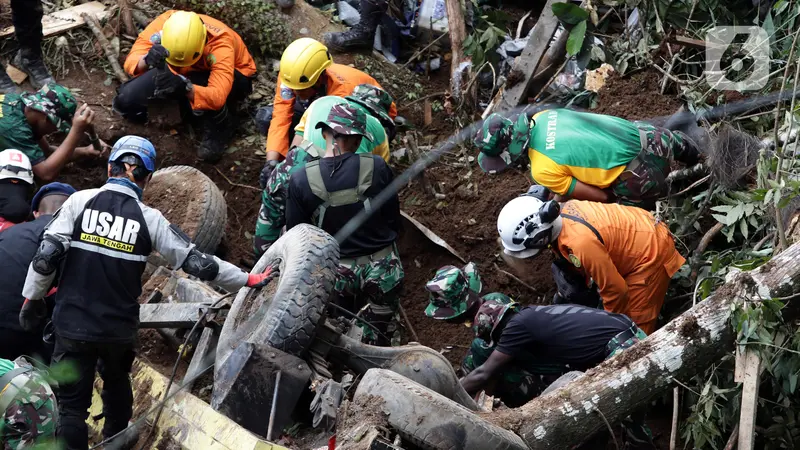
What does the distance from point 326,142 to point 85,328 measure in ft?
6.31

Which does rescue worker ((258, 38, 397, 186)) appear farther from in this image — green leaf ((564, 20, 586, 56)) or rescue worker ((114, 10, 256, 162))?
green leaf ((564, 20, 586, 56))

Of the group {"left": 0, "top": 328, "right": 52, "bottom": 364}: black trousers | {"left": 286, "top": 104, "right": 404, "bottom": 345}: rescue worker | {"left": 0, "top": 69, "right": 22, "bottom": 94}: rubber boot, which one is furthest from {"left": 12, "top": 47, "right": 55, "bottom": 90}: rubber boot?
{"left": 286, "top": 104, "right": 404, "bottom": 345}: rescue worker

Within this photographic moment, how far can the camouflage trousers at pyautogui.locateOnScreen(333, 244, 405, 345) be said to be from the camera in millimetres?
6074

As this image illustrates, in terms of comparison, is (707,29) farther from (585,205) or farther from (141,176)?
(141,176)

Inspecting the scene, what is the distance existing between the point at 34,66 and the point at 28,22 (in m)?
0.41

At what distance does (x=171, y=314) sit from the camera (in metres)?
5.73

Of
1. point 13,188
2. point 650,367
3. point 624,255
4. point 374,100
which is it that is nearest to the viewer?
point 650,367

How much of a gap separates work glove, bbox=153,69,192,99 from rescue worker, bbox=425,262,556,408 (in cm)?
352

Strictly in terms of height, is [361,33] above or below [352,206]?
below

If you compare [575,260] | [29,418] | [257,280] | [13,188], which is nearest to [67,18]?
[13,188]

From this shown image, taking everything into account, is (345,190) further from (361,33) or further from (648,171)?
(361,33)

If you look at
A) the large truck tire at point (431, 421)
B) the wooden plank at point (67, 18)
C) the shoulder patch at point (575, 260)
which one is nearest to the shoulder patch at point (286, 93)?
the wooden plank at point (67, 18)

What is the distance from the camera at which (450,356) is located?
→ 6566 mm

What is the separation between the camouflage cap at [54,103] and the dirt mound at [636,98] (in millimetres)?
4160
